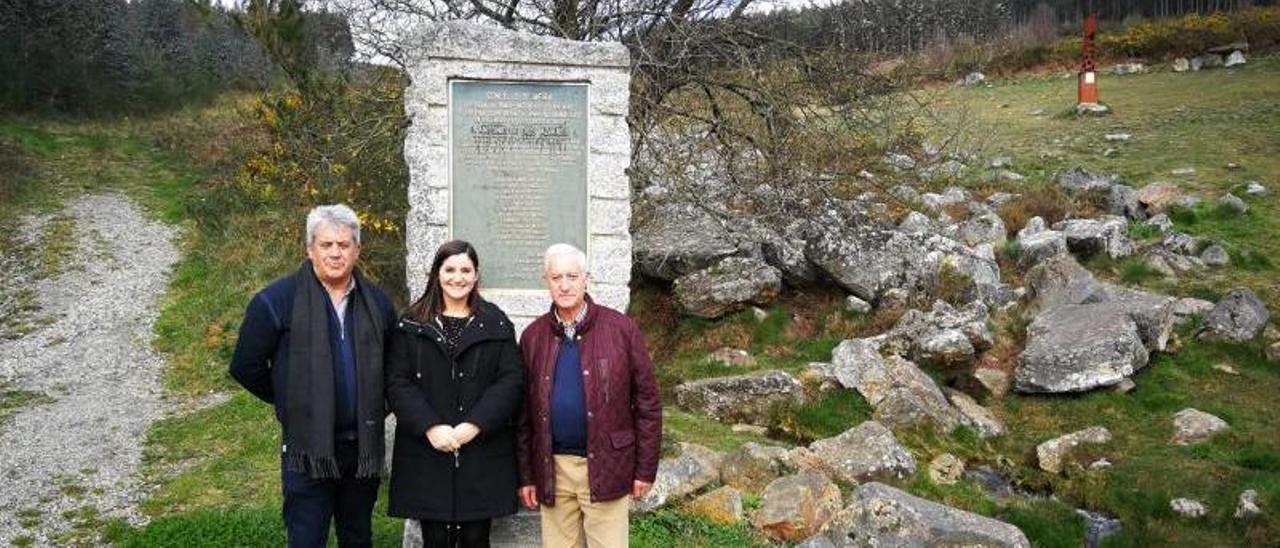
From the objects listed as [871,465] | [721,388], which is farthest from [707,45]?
[871,465]

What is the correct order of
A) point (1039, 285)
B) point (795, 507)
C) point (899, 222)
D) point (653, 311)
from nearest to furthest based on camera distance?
point (795, 507) < point (1039, 285) < point (653, 311) < point (899, 222)

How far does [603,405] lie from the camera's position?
4.10 m

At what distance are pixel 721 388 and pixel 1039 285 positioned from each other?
4.26m

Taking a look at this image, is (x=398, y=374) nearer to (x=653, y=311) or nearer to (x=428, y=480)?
(x=428, y=480)

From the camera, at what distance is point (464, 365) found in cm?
411

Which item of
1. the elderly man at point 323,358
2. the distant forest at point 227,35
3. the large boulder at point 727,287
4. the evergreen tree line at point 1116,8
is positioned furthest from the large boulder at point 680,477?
the evergreen tree line at point 1116,8

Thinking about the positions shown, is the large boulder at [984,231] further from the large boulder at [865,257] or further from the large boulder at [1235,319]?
the large boulder at [1235,319]

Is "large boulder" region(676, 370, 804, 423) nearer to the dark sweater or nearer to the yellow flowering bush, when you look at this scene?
the yellow flowering bush

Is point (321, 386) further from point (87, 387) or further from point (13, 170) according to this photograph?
point (13, 170)

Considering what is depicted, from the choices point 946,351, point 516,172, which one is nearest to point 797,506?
point 516,172

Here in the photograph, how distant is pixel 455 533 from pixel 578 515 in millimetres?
578

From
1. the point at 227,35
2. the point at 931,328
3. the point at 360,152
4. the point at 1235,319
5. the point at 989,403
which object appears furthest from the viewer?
the point at 227,35

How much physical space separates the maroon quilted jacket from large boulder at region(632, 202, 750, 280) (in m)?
7.15

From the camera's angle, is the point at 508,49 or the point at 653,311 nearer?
the point at 508,49
